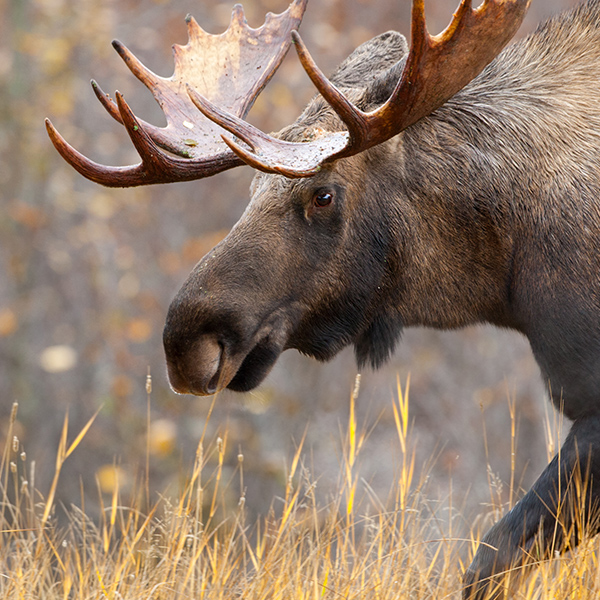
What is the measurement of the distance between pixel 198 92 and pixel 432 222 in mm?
1051

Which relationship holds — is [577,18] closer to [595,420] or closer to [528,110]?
[528,110]

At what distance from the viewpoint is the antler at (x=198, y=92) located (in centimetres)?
329

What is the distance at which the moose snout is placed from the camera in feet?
9.88

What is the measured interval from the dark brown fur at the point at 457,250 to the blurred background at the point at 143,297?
21.6ft

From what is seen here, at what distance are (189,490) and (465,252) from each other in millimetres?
1163

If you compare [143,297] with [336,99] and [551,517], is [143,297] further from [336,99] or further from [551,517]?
[551,517]

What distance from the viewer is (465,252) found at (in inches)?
127

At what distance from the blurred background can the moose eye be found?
6.73m

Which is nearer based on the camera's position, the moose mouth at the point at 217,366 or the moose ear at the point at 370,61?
the moose mouth at the point at 217,366

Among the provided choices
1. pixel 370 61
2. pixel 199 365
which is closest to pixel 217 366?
pixel 199 365

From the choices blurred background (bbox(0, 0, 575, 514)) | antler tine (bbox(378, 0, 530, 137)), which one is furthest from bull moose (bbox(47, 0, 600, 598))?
blurred background (bbox(0, 0, 575, 514))

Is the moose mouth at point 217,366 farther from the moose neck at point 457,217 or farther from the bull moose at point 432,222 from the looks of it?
the moose neck at point 457,217

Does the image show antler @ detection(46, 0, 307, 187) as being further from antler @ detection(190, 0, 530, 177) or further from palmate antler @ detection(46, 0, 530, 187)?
antler @ detection(190, 0, 530, 177)

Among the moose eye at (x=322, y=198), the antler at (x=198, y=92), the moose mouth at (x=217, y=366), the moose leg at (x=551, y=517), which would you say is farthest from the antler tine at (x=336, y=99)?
the moose leg at (x=551, y=517)
